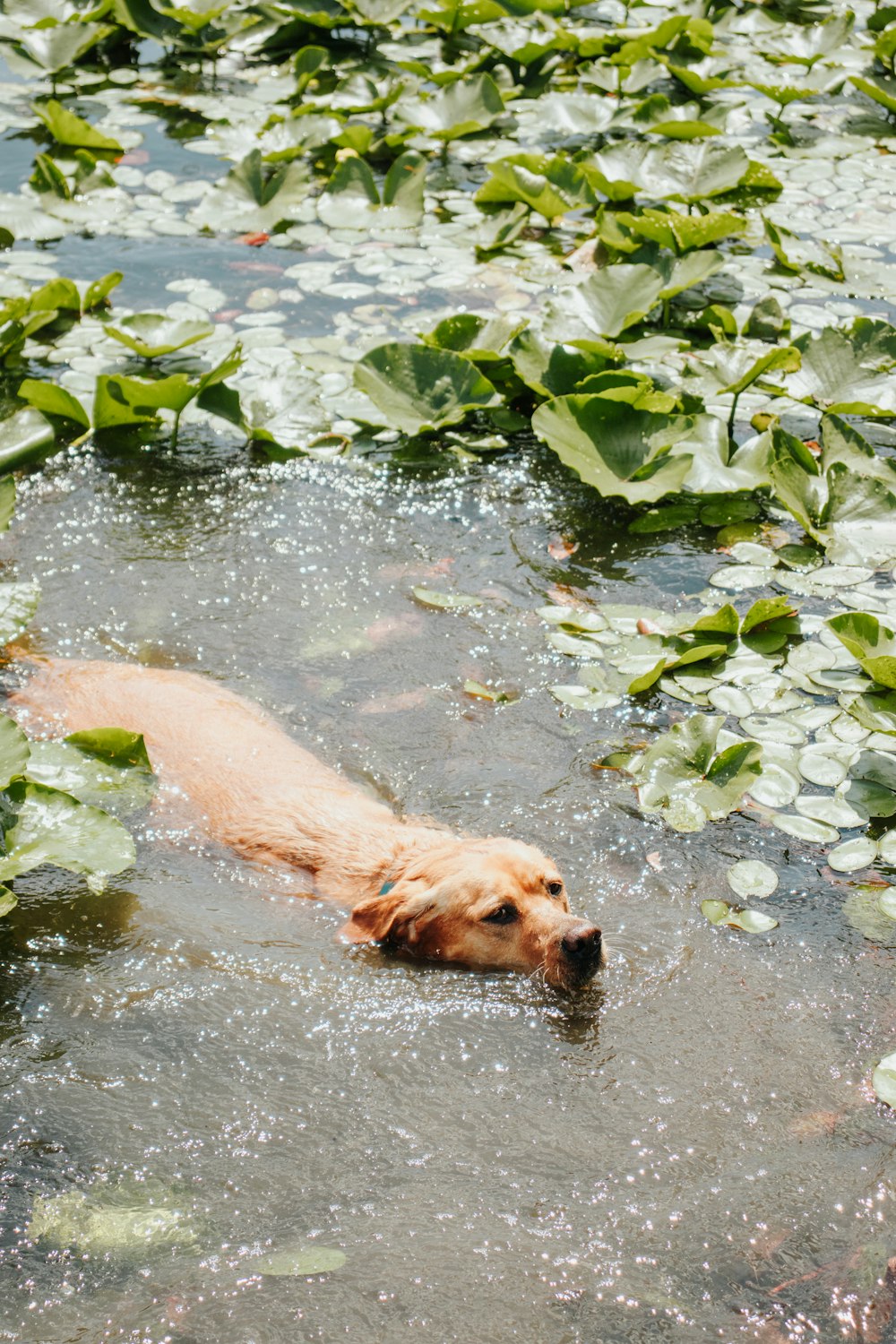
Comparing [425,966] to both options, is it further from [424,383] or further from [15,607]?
[424,383]

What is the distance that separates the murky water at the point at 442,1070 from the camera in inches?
113

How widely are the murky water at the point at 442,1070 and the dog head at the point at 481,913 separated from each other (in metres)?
0.09

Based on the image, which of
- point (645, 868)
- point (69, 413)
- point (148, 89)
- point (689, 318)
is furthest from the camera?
point (148, 89)

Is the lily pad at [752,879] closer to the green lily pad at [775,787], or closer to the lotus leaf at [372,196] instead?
the green lily pad at [775,787]

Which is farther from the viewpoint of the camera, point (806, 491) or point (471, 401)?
point (471, 401)

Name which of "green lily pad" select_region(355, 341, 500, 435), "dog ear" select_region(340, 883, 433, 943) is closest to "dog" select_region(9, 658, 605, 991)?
"dog ear" select_region(340, 883, 433, 943)

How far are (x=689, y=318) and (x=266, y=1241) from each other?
542 centimetres

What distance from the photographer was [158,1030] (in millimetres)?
3662

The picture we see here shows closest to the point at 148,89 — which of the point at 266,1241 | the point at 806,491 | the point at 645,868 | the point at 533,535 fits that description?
the point at 533,535

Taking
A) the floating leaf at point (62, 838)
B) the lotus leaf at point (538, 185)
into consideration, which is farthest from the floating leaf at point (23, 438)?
the lotus leaf at point (538, 185)

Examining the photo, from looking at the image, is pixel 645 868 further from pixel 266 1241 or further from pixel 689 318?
pixel 689 318

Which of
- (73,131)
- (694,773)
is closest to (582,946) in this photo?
(694,773)

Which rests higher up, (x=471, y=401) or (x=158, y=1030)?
(x=471, y=401)

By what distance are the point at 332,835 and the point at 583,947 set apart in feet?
3.38
